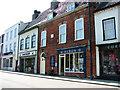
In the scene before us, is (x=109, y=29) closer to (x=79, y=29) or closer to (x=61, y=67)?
(x=79, y=29)

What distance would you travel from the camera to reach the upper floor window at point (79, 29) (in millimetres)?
16234

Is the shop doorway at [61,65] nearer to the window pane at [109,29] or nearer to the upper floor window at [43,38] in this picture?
the upper floor window at [43,38]

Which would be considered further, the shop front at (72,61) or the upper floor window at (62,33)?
the upper floor window at (62,33)

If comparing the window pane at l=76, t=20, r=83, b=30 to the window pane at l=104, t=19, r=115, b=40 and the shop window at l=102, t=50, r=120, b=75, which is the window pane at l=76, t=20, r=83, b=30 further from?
the shop window at l=102, t=50, r=120, b=75

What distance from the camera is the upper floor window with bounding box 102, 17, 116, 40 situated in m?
13.4

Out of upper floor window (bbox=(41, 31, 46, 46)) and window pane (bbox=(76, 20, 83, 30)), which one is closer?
window pane (bbox=(76, 20, 83, 30))

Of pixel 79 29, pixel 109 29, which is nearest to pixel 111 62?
pixel 109 29

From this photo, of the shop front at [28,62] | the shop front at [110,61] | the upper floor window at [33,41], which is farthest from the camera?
the upper floor window at [33,41]

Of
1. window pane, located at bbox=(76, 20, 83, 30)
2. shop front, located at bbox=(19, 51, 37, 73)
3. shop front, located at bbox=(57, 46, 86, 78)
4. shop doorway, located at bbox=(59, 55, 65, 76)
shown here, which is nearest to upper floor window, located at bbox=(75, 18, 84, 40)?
window pane, located at bbox=(76, 20, 83, 30)

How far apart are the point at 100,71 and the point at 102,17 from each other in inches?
211

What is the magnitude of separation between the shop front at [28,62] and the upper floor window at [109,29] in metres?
13.1

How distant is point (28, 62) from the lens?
2609cm

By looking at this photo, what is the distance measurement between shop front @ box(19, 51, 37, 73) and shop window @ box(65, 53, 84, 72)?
7644 mm

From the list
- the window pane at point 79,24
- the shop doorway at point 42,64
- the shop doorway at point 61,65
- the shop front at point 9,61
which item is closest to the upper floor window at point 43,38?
the shop doorway at point 42,64
